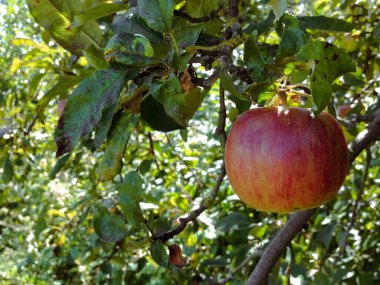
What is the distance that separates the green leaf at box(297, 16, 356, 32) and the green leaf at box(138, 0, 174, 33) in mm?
406

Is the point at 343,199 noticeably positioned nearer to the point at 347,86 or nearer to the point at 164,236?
the point at 347,86

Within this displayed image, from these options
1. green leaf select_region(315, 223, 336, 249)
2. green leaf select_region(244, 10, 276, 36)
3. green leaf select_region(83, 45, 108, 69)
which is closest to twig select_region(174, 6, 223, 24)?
green leaf select_region(244, 10, 276, 36)

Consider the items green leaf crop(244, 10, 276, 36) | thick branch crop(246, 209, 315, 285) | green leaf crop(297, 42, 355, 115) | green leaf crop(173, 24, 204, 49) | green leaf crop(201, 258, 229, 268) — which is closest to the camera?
green leaf crop(297, 42, 355, 115)

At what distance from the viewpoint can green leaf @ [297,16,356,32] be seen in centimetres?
110

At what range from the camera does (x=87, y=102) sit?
778mm

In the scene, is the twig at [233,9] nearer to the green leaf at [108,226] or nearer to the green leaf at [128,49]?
the green leaf at [128,49]

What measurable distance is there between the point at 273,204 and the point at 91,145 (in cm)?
79

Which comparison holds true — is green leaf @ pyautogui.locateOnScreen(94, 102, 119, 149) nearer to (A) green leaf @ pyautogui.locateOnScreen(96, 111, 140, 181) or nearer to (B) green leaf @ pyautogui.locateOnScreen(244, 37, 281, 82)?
(A) green leaf @ pyautogui.locateOnScreen(96, 111, 140, 181)

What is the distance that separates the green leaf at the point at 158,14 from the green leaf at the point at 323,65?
8.2 inches

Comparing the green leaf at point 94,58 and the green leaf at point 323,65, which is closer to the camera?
the green leaf at point 323,65

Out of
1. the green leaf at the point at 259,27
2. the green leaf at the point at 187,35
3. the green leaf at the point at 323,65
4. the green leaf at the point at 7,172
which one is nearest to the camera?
the green leaf at the point at 323,65

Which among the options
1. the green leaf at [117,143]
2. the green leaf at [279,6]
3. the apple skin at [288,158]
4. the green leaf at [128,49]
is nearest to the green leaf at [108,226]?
the green leaf at [117,143]

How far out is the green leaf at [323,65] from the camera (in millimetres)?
697

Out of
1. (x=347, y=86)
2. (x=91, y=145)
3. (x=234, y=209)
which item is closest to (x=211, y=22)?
(x=91, y=145)
